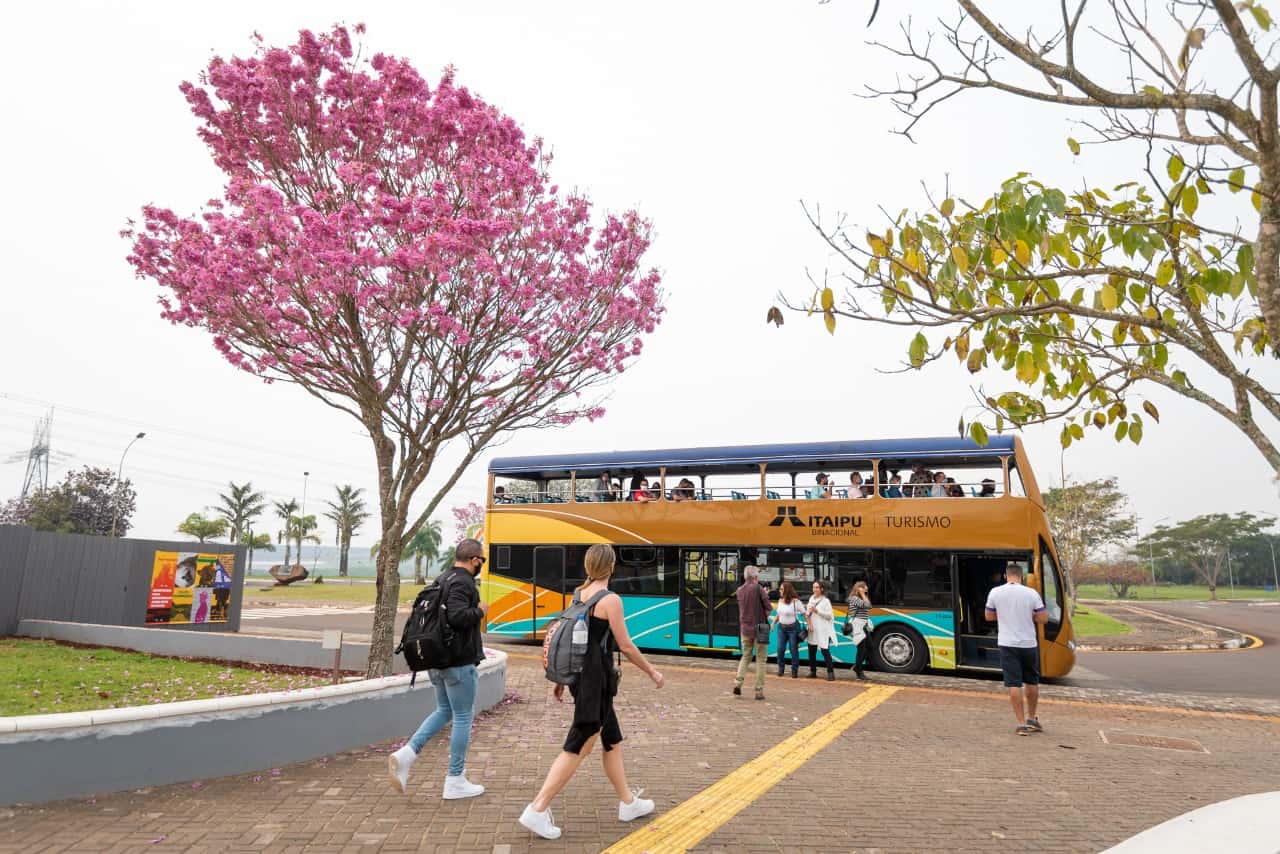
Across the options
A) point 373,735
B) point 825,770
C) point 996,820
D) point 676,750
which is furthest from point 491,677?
point 996,820

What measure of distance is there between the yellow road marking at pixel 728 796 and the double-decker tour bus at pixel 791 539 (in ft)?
14.9

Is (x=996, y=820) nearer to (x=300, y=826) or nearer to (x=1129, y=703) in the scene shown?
(x=300, y=826)

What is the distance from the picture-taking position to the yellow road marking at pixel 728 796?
4.49 meters

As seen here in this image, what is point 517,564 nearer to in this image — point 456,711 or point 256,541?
point 456,711

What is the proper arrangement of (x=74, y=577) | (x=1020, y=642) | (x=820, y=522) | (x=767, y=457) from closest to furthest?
(x=1020, y=642), (x=820, y=522), (x=767, y=457), (x=74, y=577)

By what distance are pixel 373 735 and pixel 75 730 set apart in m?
2.27

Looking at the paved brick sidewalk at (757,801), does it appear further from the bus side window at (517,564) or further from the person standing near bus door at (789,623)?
the bus side window at (517,564)

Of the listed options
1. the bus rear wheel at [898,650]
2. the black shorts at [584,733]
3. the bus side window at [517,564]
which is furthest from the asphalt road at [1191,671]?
the black shorts at [584,733]

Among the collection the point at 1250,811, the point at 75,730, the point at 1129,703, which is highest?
the point at 1250,811

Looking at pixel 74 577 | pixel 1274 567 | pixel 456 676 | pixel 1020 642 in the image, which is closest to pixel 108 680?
pixel 456 676

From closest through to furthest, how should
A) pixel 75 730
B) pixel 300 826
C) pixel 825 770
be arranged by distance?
pixel 300 826 → pixel 75 730 → pixel 825 770

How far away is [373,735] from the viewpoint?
21.7 ft

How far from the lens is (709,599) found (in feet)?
45.9

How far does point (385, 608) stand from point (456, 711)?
3.96 m
